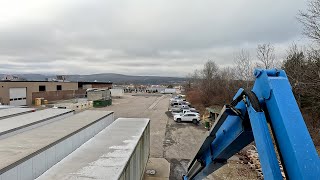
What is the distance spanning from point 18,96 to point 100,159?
43.2 m

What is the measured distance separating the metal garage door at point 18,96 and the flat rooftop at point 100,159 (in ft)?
122

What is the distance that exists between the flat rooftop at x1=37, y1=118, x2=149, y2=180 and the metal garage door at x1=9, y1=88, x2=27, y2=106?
37.3 meters

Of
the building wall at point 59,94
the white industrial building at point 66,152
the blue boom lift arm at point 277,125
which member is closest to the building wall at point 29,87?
the building wall at point 59,94

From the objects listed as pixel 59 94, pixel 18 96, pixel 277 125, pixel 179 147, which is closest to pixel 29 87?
pixel 18 96

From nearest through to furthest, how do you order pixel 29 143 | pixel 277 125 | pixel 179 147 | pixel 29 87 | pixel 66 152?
pixel 277 125 → pixel 29 143 → pixel 66 152 → pixel 179 147 → pixel 29 87

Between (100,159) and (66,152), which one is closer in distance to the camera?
(100,159)

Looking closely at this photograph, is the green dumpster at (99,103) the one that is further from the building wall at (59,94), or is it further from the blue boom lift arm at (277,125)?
the blue boom lift arm at (277,125)

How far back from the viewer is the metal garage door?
43175 mm

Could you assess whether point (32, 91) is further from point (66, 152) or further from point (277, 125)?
point (277, 125)

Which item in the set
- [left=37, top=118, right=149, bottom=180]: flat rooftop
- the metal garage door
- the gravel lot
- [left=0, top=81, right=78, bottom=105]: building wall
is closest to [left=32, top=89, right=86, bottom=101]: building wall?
[left=0, top=81, right=78, bottom=105]: building wall

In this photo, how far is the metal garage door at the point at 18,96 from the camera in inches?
1700

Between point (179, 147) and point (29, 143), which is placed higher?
point (29, 143)

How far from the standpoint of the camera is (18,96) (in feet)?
147

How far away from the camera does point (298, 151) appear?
262 centimetres
